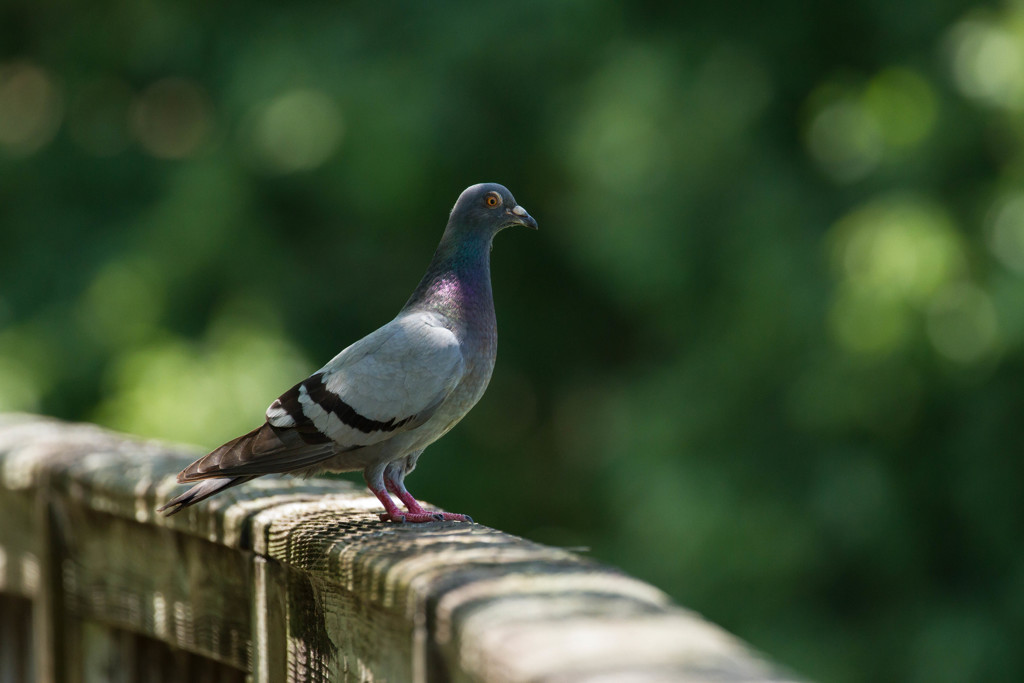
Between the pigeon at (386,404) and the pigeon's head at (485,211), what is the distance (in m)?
0.19

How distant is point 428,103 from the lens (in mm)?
9133

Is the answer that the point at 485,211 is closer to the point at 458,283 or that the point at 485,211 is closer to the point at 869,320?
the point at 458,283

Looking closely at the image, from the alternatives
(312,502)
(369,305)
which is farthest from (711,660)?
(369,305)

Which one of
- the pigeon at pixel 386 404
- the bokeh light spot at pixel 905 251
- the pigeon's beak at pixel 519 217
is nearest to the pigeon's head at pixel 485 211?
the pigeon's beak at pixel 519 217

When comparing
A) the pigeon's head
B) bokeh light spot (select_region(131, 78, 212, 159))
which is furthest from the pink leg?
bokeh light spot (select_region(131, 78, 212, 159))

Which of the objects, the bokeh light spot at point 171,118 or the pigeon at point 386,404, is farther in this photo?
the bokeh light spot at point 171,118

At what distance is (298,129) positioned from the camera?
886cm

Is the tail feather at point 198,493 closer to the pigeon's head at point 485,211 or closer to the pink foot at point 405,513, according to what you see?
the pink foot at point 405,513

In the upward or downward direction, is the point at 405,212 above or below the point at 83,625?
above

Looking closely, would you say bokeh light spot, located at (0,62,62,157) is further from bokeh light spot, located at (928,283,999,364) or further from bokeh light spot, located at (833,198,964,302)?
bokeh light spot, located at (928,283,999,364)

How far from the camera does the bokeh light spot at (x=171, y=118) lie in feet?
34.8

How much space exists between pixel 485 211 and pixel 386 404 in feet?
2.24

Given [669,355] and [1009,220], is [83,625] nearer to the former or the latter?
[1009,220]

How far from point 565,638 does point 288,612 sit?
960 millimetres
